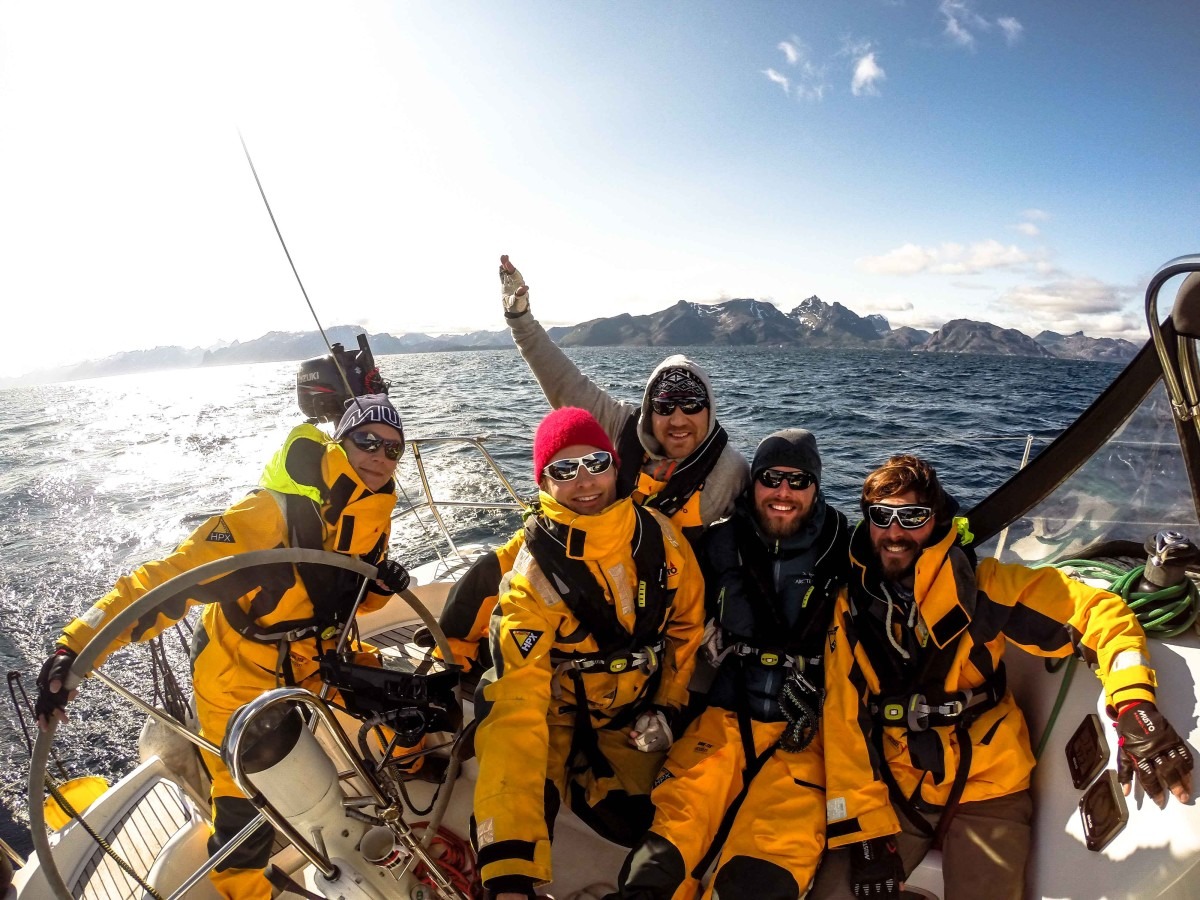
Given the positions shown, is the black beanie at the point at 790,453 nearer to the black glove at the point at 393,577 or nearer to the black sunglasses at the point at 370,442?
the black glove at the point at 393,577

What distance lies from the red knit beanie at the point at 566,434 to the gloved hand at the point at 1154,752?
1497 mm

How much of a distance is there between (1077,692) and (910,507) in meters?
0.79

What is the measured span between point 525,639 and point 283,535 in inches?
36.6

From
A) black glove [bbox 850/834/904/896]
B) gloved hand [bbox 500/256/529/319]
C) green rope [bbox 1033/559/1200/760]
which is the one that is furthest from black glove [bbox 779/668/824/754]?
gloved hand [bbox 500/256/529/319]

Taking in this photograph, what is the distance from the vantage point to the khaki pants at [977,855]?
1724mm

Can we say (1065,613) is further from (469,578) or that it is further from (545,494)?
(469,578)

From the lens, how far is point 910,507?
73.9 inches

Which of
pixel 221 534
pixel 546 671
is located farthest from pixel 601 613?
pixel 221 534

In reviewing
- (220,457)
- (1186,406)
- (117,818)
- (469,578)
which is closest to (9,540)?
(220,457)

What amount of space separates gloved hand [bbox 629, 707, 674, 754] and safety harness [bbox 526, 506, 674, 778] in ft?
0.19

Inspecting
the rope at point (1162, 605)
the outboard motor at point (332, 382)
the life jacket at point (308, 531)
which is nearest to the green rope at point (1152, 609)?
the rope at point (1162, 605)

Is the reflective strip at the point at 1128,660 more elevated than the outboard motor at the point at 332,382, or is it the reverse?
the outboard motor at the point at 332,382

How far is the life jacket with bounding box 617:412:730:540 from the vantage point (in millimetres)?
2367

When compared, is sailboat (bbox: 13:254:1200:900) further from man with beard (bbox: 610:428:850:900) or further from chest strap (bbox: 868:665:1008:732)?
man with beard (bbox: 610:428:850:900)
